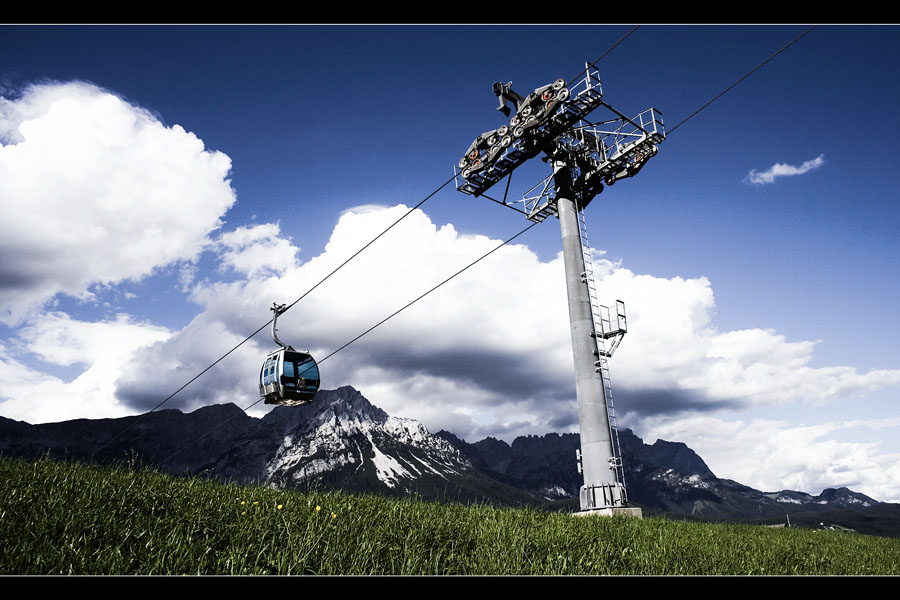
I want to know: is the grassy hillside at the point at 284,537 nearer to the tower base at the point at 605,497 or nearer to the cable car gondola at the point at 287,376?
the tower base at the point at 605,497

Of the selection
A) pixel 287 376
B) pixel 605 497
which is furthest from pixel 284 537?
pixel 605 497

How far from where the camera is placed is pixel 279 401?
19.2 m

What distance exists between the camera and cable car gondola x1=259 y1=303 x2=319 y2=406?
62.3ft

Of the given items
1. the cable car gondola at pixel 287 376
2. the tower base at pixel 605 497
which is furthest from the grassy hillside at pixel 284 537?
the cable car gondola at pixel 287 376

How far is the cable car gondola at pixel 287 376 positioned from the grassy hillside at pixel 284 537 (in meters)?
10.5

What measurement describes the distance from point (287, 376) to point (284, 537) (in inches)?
522

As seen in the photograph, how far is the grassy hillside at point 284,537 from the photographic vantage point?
208 inches

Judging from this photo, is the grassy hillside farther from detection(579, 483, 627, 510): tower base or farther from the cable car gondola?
the cable car gondola

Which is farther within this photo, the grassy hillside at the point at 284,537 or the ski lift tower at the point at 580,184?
the ski lift tower at the point at 580,184
